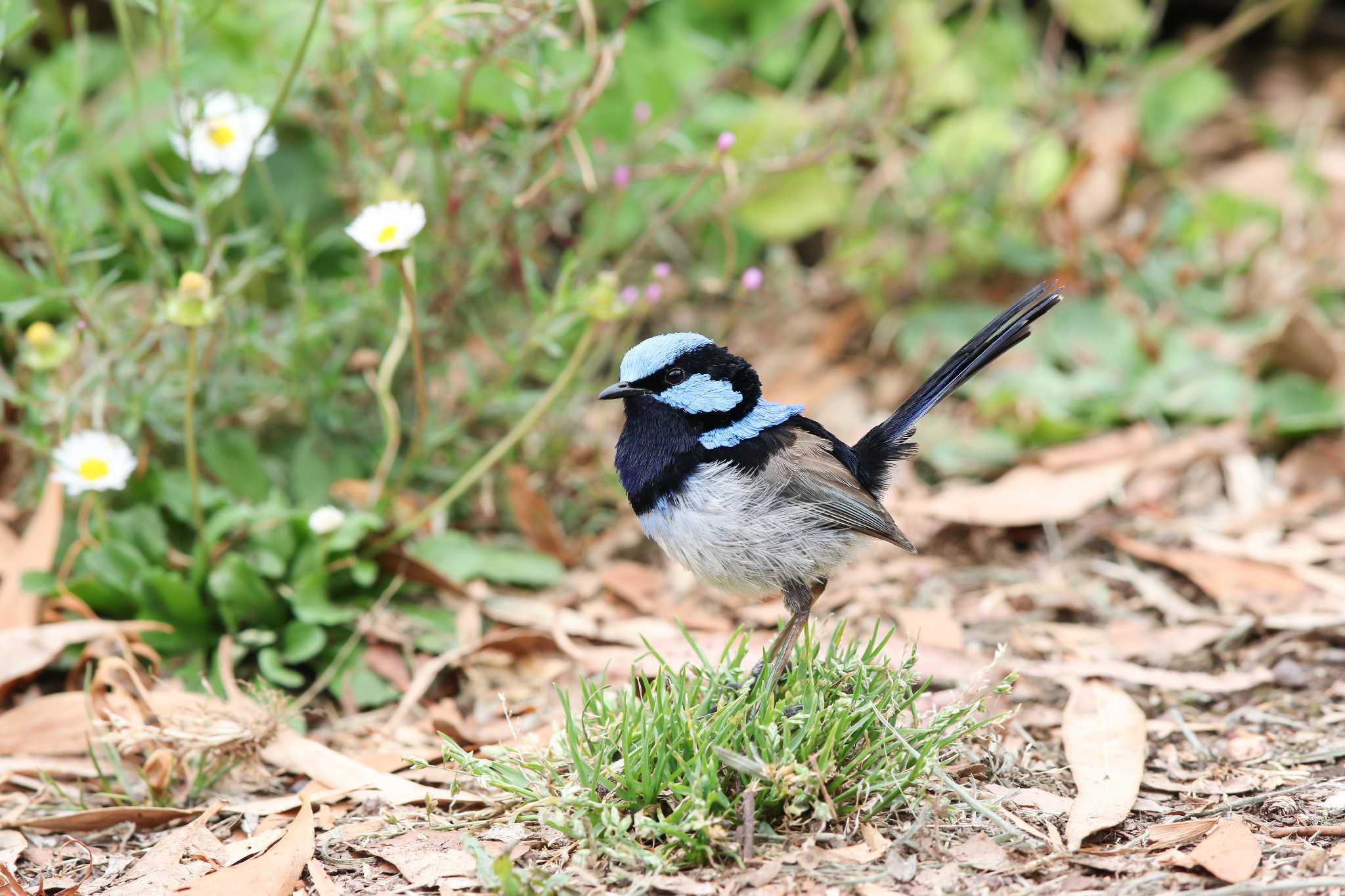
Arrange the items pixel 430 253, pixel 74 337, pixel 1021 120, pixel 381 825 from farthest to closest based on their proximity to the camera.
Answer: pixel 1021 120 → pixel 430 253 → pixel 74 337 → pixel 381 825

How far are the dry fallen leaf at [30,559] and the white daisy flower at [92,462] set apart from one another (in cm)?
34

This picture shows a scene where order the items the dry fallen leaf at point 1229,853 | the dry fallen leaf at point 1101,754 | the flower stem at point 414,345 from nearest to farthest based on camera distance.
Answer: the dry fallen leaf at point 1229,853
the dry fallen leaf at point 1101,754
the flower stem at point 414,345

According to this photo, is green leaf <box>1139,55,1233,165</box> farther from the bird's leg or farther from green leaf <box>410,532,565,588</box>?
the bird's leg

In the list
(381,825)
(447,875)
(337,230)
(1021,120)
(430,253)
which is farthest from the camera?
(1021,120)

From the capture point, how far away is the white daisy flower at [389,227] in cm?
344

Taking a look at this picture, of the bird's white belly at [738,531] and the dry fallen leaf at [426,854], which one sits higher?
the bird's white belly at [738,531]

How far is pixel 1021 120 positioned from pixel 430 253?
288 centimetres

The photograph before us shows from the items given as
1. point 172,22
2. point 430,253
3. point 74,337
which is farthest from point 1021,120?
point 74,337

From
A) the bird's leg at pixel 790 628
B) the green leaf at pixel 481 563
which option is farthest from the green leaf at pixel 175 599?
the bird's leg at pixel 790 628

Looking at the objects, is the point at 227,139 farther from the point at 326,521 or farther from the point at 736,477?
the point at 736,477

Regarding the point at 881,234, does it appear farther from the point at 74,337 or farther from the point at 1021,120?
the point at 74,337

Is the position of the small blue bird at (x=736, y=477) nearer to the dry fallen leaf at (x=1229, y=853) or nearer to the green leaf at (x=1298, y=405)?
the dry fallen leaf at (x=1229, y=853)

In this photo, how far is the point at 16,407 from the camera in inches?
187

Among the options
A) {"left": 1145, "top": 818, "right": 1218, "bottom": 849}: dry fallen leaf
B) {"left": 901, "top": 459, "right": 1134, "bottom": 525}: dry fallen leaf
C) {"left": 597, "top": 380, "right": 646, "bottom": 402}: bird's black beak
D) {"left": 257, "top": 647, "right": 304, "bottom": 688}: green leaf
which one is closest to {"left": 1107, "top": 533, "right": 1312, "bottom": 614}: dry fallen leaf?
{"left": 901, "top": 459, "right": 1134, "bottom": 525}: dry fallen leaf
